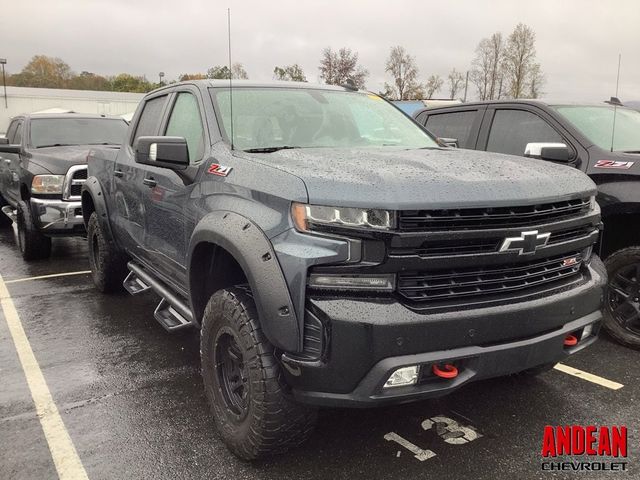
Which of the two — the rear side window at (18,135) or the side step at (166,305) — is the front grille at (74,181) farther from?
the side step at (166,305)

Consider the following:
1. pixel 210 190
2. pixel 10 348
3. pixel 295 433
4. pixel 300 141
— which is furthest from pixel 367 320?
pixel 10 348

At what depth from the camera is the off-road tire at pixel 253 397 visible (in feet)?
8.14

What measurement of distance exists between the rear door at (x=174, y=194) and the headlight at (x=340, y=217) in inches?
45.9

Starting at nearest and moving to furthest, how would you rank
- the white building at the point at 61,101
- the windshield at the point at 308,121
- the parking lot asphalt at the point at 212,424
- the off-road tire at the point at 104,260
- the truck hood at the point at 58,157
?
the parking lot asphalt at the point at 212,424, the windshield at the point at 308,121, the off-road tire at the point at 104,260, the truck hood at the point at 58,157, the white building at the point at 61,101

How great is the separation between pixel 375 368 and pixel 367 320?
0.68 ft

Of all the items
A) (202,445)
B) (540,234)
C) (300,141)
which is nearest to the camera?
(540,234)

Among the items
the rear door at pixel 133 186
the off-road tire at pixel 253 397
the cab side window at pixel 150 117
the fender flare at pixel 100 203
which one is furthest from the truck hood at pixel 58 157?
the off-road tire at pixel 253 397

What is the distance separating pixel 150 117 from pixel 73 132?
4.06 meters

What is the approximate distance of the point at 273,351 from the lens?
250cm

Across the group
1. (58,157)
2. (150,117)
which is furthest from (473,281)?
(58,157)

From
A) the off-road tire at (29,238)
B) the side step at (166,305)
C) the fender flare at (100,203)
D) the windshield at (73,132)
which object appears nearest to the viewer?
the side step at (166,305)

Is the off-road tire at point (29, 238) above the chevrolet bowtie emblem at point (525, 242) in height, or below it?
below

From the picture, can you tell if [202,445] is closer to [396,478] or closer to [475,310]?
[396,478]

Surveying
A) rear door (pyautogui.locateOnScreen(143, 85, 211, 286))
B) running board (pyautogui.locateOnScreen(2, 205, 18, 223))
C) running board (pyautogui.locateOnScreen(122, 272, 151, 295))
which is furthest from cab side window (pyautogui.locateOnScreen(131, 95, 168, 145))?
running board (pyautogui.locateOnScreen(2, 205, 18, 223))
